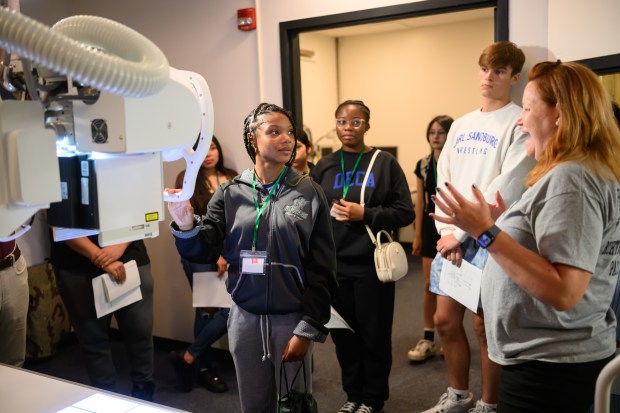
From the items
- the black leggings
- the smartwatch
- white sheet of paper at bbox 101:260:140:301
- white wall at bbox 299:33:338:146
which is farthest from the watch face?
white wall at bbox 299:33:338:146

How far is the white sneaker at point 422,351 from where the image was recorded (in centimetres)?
371

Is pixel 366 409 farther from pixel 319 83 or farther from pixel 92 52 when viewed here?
pixel 319 83

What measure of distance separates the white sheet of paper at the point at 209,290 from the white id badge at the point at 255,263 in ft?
4.58

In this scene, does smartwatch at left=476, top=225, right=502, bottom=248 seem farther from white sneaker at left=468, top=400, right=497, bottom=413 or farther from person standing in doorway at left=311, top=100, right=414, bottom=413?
white sneaker at left=468, top=400, right=497, bottom=413

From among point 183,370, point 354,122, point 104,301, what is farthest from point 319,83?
point 104,301

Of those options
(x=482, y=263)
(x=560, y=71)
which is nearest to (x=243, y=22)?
(x=482, y=263)

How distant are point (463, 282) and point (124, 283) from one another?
5.75 feet

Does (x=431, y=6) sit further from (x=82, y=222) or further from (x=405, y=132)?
(x=405, y=132)

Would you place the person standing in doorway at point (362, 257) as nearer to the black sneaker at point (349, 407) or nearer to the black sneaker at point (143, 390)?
the black sneaker at point (349, 407)

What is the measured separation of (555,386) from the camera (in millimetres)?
1467

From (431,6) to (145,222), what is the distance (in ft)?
7.45

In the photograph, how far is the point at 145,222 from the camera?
128 cm

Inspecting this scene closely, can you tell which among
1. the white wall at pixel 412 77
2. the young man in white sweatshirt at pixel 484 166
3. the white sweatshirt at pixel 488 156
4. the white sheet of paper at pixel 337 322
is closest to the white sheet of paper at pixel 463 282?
the young man in white sweatshirt at pixel 484 166

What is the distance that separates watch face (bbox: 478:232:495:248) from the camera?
1.44 meters
